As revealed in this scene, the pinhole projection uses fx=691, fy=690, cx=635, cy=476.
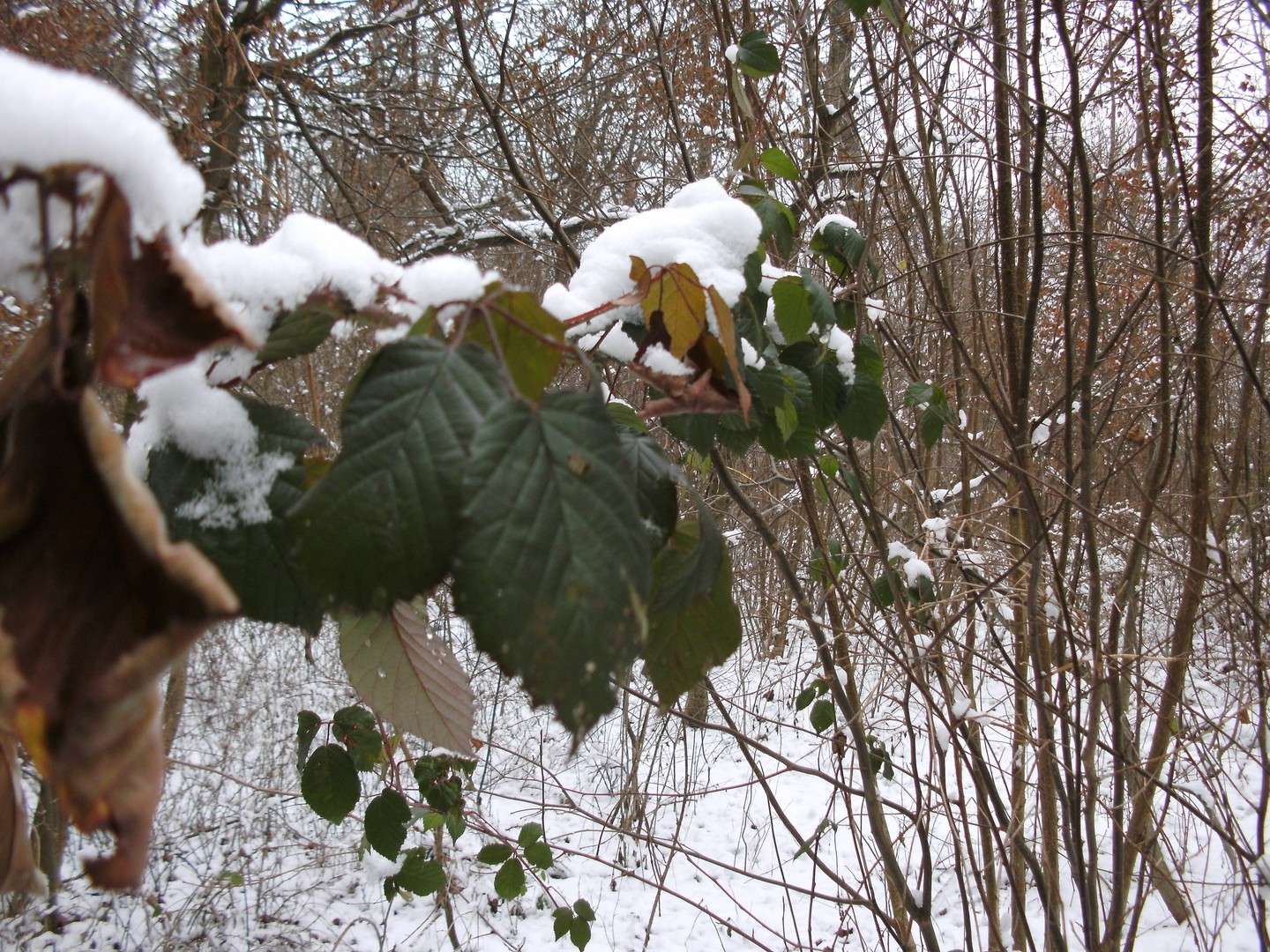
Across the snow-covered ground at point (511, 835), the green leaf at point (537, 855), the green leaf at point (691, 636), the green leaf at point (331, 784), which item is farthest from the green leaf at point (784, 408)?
the snow-covered ground at point (511, 835)

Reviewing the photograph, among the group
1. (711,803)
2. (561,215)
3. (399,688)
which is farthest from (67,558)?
(711,803)

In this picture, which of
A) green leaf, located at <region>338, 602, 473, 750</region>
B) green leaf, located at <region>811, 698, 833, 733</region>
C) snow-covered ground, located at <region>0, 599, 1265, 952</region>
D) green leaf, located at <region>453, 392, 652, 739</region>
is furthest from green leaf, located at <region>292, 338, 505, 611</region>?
snow-covered ground, located at <region>0, 599, 1265, 952</region>

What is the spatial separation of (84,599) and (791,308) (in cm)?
56

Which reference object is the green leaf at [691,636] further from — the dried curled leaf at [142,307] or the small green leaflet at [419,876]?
the small green leaflet at [419,876]

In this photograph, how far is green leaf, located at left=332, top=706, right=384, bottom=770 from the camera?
3.56ft

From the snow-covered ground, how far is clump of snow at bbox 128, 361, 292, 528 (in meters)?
1.81

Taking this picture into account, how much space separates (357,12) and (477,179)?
93cm

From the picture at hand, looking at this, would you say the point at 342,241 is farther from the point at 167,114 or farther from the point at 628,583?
the point at 167,114

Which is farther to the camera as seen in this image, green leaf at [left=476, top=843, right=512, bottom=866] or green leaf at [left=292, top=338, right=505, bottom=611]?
green leaf at [left=476, top=843, right=512, bottom=866]

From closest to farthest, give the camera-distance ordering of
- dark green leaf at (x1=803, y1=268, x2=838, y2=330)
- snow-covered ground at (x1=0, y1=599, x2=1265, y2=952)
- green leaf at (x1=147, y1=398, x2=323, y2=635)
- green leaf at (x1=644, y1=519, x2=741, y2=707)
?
green leaf at (x1=147, y1=398, x2=323, y2=635)
green leaf at (x1=644, y1=519, x2=741, y2=707)
dark green leaf at (x1=803, y1=268, x2=838, y2=330)
snow-covered ground at (x1=0, y1=599, x2=1265, y2=952)

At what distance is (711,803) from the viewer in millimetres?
3271

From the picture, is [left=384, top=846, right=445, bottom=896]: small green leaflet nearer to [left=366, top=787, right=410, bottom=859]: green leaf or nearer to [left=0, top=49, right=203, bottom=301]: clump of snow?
[left=366, top=787, right=410, bottom=859]: green leaf

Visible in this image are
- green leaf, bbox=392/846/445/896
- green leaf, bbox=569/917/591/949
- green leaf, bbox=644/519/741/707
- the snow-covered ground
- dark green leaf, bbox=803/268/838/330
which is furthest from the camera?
the snow-covered ground

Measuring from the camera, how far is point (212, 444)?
31 cm
